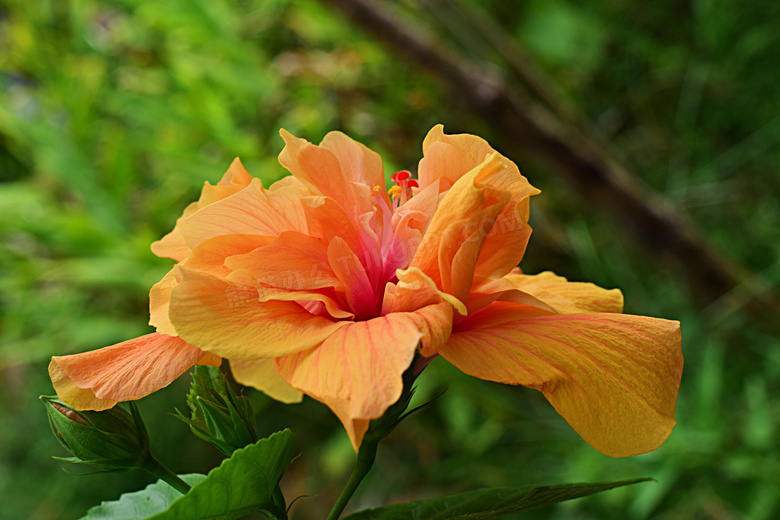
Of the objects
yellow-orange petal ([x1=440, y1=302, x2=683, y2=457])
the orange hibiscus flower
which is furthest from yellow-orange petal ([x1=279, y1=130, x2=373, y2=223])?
yellow-orange petal ([x1=440, y1=302, x2=683, y2=457])

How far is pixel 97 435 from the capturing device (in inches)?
12.4

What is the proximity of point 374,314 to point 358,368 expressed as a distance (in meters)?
0.08

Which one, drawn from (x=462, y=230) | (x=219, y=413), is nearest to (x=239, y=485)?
(x=219, y=413)

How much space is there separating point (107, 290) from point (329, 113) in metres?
0.75

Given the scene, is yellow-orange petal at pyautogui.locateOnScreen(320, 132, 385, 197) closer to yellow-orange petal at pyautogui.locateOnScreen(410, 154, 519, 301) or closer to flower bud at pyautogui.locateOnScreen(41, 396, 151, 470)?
yellow-orange petal at pyautogui.locateOnScreen(410, 154, 519, 301)

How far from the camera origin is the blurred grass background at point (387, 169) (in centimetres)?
120

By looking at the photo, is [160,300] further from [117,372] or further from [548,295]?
[548,295]

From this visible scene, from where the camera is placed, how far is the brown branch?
104 centimetres

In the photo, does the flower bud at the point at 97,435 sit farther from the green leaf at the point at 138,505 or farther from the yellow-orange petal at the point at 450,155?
the yellow-orange petal at the point at 450,155

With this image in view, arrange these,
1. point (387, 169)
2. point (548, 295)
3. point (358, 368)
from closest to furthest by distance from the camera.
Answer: point (358, 368) → point (548, 295) → point (387, 169)

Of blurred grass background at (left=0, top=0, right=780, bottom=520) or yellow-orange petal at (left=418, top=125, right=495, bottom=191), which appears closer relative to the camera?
yellow-orange petal at (left=418, top=125, right=495, bottom=191)

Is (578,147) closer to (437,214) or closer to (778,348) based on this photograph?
(778,348)

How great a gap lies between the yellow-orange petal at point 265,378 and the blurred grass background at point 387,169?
34.7 inches

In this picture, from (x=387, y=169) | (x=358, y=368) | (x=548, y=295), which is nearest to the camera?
(x=358, y=368)
